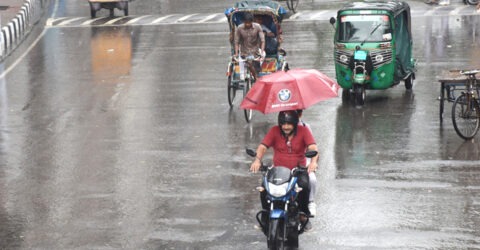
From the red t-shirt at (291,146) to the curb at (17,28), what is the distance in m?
19.7

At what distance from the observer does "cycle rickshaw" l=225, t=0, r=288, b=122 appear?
19.2 meters

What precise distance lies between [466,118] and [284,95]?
6.63 meters

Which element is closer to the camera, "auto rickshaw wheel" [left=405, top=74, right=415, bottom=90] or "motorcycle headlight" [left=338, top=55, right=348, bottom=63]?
"motorcycle headlight" [left=338, top=55, right=348, bottom=63]

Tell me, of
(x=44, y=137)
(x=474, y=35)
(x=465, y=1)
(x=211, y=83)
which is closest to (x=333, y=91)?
(x=44, y=137)

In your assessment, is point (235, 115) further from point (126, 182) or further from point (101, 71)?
point (101, 71)

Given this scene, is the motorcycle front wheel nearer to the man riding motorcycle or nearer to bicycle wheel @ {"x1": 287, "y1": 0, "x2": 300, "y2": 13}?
the man riding motorcycle

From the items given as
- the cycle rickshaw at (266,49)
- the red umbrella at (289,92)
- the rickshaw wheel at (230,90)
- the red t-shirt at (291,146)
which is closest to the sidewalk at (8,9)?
the cycle rickshaw at (266,49)

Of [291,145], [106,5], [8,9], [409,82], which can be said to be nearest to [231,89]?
[409,82]

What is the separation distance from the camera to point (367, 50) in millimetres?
20062

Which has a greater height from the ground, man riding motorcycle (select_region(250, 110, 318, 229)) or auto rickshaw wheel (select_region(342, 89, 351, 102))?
man riding motorcycle (select_region(250, 110, 318, 229))

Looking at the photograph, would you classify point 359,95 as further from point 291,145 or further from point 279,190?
point 279,190

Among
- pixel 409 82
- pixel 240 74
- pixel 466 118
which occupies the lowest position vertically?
pixel 409 82

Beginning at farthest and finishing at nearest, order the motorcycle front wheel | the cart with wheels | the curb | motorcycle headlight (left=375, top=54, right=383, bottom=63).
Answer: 1. the cart with wheels
2. the curb
3. motorcycle headlight (left=375, top=54, right=383, bottom=63)
4. the motorcycle front wheel

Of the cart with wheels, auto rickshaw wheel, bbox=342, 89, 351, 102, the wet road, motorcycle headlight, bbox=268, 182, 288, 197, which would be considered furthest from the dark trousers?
the cart with wheels
